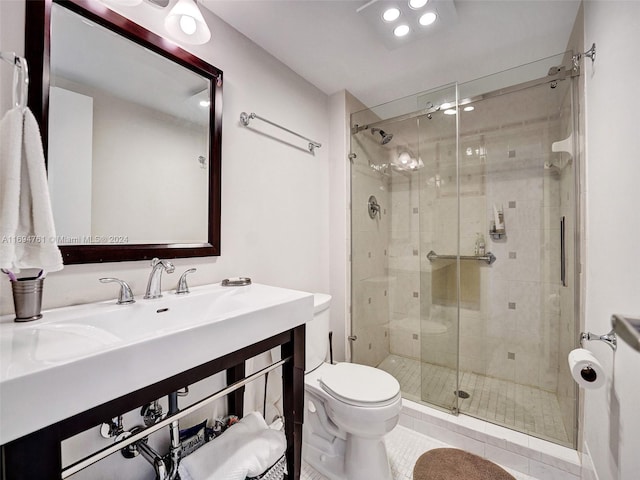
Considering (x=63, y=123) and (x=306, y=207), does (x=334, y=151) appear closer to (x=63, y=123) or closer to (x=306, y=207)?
(x=306, y=207)

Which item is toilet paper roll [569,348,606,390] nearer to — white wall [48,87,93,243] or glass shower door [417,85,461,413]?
glass shower door [417,85,461,413]

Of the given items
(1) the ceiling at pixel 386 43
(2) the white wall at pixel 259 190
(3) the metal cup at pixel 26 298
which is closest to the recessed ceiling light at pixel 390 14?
(1) the ceiling at pixel 386 43

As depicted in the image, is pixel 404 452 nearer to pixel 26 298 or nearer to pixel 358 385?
pixel 358 385

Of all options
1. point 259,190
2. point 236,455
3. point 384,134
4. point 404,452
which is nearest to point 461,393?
Answer: point 404,452

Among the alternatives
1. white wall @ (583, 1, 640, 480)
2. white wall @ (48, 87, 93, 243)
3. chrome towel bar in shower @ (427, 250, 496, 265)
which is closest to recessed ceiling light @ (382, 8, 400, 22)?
white wall @ (583, 1, 640, 480)

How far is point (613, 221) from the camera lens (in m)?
1.08

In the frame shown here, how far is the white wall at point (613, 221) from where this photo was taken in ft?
2.95

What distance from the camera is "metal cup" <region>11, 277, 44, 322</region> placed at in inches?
33.1

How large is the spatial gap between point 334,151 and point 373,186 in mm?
451

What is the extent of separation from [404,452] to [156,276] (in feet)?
5.30

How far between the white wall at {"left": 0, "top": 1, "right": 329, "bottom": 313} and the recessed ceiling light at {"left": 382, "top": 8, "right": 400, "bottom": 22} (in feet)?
2.34

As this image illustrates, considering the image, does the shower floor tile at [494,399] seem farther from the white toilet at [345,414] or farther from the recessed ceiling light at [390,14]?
the recessed ceiling light at [390,14]

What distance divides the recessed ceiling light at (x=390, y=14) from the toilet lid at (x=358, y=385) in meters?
1.86

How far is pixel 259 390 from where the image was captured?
164 cm
